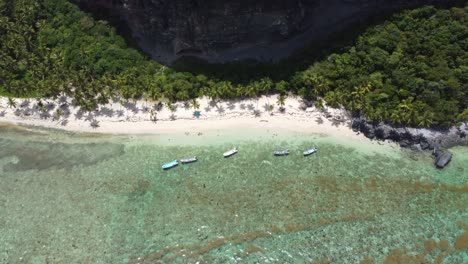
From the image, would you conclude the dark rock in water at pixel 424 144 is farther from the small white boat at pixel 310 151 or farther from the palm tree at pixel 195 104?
the palm tree at pixel 195 104

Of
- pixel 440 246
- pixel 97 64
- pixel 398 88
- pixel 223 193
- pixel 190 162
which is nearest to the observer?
pixel 440 246

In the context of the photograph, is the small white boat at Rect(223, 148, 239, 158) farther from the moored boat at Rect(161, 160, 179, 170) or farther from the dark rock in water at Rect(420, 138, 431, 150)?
the dark rock in water at Rect(420, 138, 431, 150)

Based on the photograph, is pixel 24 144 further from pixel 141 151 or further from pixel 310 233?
pixel 310 233

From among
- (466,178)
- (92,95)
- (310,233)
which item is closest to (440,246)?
(466,178)

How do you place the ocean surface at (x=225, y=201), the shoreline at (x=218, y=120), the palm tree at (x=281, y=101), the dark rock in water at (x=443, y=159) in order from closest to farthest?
the ocean surface at (x=225, y=201) → the dark rock in water at (x=443, y=159) → the shoreline at (x=218, y=120) → the palm tree at (x=281, y=101)

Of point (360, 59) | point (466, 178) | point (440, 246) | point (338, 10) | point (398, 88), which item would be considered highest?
point (338, 10)

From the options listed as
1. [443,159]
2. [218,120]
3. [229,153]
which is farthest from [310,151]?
[443,159]

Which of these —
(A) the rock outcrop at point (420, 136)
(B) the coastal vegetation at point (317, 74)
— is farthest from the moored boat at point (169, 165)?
(A) the rock outcrop at point (420, 136)
